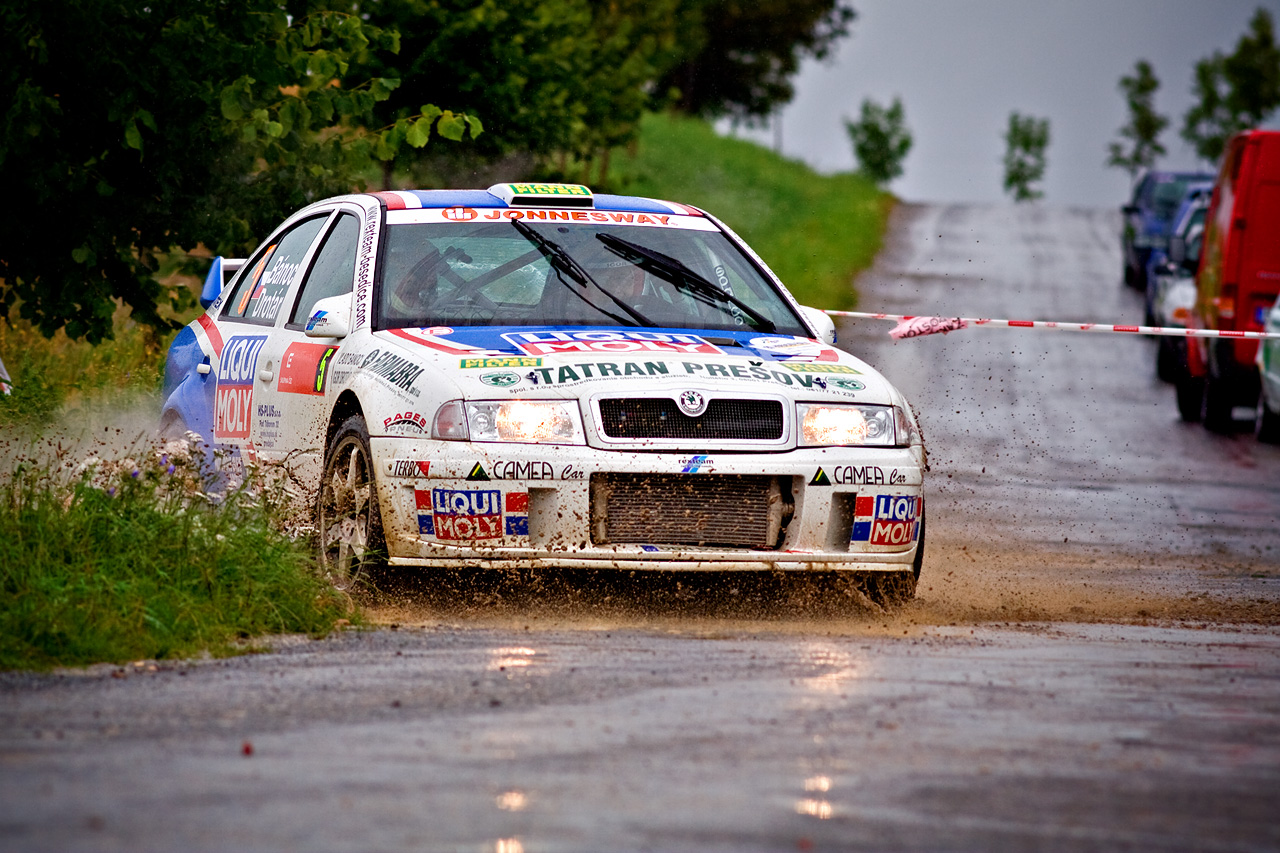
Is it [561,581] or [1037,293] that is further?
[1037,293]

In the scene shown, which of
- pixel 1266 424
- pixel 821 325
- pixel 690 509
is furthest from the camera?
pixel 1266 424

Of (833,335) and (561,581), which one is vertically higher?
(833,335)

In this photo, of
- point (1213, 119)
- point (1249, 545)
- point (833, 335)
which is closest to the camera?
point (833, 335)

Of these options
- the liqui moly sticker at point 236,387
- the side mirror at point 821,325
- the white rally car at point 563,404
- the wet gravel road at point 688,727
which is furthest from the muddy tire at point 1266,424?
the liqui moly sticker at point 236,387

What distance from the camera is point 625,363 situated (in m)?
7.19

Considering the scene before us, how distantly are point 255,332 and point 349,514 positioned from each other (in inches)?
61.7

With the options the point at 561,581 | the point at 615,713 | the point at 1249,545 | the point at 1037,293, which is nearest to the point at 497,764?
the point at 615,713

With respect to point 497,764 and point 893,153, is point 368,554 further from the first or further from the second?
point 893,153

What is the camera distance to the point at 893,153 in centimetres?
7500

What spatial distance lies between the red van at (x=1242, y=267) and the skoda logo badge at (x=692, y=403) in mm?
11036

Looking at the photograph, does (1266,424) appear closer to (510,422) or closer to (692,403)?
(692,403)

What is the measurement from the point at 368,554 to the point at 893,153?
69.5m

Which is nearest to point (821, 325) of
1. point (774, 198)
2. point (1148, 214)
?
point (1148, 214)

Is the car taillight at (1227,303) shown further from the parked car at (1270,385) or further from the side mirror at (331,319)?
the side mirror at (331,319)
